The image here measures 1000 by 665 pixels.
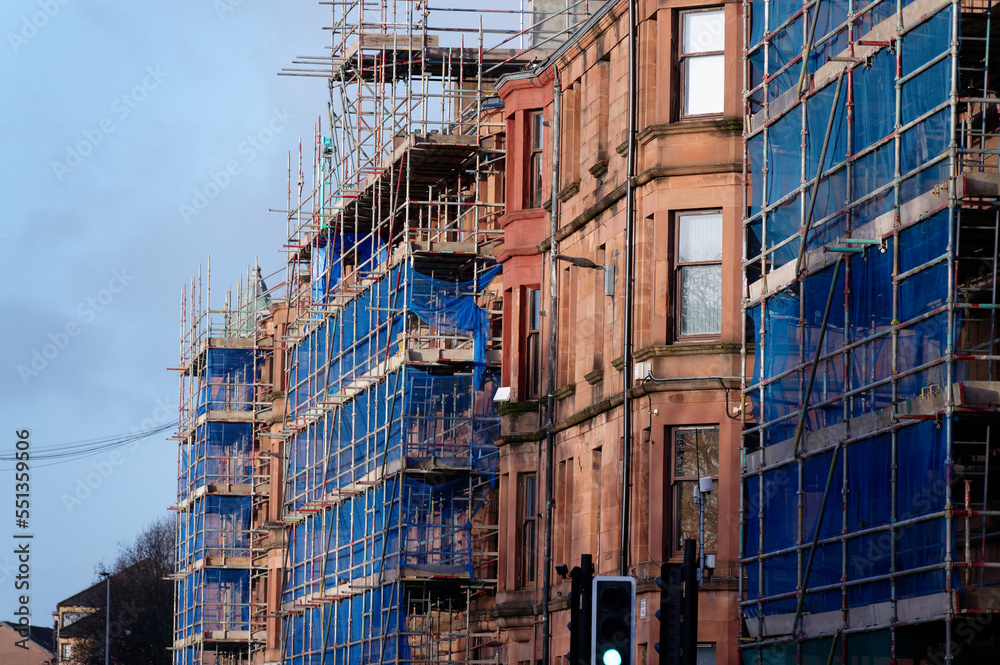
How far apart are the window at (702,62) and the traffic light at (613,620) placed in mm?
16121

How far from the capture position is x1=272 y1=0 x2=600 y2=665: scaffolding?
144 feet

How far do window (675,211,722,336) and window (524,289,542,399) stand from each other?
629cm

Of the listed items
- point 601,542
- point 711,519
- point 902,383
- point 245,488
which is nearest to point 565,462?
point 601,542

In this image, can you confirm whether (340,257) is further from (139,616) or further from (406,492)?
(139,616)

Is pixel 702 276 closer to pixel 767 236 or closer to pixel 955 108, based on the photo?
pixel 767 236

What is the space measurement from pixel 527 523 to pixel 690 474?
23.3ft

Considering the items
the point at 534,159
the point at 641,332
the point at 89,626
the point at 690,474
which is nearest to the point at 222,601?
the point at 534,159

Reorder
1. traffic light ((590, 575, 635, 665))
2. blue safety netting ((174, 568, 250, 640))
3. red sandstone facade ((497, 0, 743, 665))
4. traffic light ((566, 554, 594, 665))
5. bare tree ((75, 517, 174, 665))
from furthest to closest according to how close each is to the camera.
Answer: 1. bare tree ((75, 517, 174, 665))
2. blue safety netting ((174, 568, 250, 640))
3. red sandstone facade ((497, 0, 743, 665))
4. traffic light ((566, 554, 594, 665))
5. traffic light ((590, 575, 635, 665))

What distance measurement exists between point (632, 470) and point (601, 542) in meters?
1.99

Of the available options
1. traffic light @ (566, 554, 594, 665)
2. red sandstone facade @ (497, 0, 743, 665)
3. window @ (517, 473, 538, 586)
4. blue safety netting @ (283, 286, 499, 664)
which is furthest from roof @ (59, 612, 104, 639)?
traffic light @ (566, 554, 594, 665)

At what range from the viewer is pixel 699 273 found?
3319 cm

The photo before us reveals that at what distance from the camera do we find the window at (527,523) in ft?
127

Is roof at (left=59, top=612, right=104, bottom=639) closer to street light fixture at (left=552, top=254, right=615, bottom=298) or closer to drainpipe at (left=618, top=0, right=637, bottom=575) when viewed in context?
street light fixture at (left=552, top=254, right=615, bottom=298)

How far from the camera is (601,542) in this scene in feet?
115
